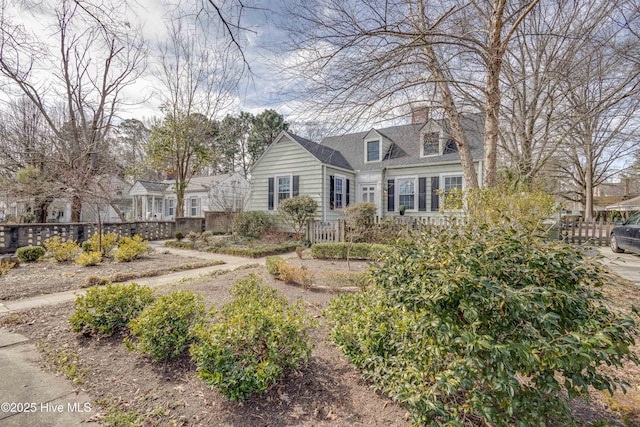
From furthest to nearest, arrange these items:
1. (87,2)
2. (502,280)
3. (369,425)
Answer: (87,2), (369,425), (502,280)

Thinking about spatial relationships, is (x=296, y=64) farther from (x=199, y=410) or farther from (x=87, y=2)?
(x=199, y=410)

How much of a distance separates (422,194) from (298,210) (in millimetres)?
6594

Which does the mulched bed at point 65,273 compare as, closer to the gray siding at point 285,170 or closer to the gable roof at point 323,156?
the gray siding at point 285,170

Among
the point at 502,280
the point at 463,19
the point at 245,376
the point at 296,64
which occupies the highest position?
the point at 463,19

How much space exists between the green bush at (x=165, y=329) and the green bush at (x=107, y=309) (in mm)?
596

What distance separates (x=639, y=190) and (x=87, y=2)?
160ft

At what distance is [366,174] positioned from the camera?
15430 mm

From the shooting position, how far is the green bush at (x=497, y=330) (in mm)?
1529

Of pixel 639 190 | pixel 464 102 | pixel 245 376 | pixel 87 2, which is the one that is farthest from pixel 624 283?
pixel 639 190

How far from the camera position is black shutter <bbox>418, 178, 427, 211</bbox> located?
46.0ft

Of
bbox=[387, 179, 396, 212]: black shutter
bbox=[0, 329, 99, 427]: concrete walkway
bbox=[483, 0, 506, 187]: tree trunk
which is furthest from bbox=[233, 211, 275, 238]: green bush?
bbox=[0, 329, 99, 427]: concrete walkway

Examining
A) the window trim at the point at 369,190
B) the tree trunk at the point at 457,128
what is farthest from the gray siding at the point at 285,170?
the tree trunk at the point at 457,128

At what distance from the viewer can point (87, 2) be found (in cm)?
334

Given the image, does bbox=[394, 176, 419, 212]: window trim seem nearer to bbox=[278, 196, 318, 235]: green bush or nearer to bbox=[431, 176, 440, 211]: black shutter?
bbox=[431, 176, 440, 211]: black shutter
